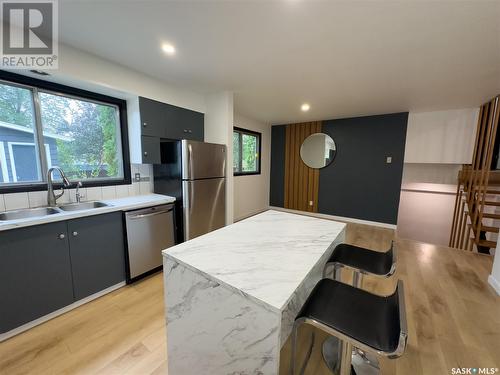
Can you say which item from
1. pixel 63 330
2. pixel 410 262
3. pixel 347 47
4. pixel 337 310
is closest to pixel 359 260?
Result: pixel 337 310

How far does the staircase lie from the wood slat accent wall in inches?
101

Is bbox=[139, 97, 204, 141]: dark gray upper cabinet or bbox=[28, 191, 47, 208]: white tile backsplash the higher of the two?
bbox=[139, 97, 204, 141]: dark gray upper cabinet

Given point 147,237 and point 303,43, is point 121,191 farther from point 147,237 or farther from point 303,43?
point 303,43

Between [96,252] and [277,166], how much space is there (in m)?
4.44

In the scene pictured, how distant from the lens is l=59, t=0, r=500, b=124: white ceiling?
1.38 metres

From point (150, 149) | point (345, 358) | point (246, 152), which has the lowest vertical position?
point (345, 358)

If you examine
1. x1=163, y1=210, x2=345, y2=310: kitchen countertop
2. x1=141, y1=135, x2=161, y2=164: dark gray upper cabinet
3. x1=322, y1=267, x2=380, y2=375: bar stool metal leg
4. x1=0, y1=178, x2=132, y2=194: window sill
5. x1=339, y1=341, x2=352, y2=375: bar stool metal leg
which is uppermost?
x1=141, y1=135, x2=161, y2=164: dark gray upper cabinet

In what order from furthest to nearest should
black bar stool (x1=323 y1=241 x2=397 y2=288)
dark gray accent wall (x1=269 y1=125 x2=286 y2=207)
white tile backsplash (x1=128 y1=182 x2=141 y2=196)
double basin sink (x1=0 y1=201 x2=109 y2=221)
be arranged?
dark gray accent wall (x1=269 y1=125 x2=286 y2=207)
white tile backsplash (x1=128 y1=182 x2=141 y2=196)
double basin sink (x1=0 y1=201 x2=109 y2=221)
black bar stool (x1=323 y1=241 x2=397 y2=288)

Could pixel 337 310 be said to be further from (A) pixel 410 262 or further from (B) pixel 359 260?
(A) pixel 410 262

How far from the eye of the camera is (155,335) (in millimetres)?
1566

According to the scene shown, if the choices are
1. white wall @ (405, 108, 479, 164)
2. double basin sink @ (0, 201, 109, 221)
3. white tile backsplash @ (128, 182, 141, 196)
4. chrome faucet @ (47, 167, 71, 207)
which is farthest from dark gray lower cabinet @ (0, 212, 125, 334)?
white wall @ (405, 108, 479, 164)

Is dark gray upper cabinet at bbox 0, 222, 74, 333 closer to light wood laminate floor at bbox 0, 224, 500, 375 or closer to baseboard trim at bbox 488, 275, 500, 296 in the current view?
light wood laminate floor at bbox 0, 224, 500, 375

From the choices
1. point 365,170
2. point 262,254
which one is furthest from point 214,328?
point 365,170

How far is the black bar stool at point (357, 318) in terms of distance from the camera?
713mm
